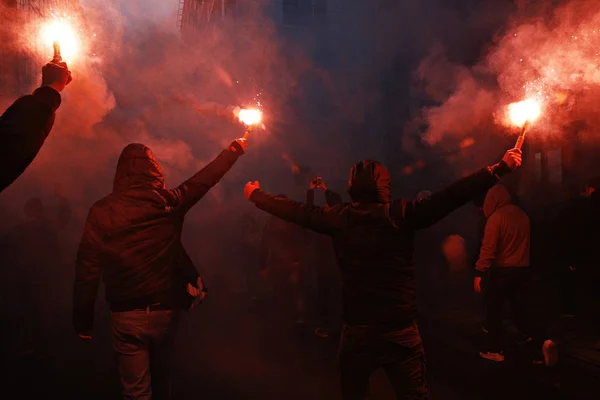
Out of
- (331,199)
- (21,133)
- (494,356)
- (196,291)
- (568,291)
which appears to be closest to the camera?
(21,133)

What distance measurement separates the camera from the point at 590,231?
6.45m

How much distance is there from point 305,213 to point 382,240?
0.55 meters

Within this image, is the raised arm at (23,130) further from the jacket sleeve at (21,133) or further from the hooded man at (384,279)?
the hooded man at (384,279)

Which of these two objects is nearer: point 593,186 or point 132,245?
point 132,245

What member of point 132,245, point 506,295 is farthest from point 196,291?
point 506,295

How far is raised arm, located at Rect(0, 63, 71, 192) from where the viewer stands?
201 centimetres

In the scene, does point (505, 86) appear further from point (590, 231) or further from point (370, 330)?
point (370, 330)

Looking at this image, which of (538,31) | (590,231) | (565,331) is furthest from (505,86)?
(565,331)

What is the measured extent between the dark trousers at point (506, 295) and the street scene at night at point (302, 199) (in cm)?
3

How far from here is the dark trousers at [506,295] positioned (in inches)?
209

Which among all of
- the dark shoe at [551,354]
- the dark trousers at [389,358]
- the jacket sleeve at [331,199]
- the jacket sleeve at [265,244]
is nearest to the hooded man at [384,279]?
the dark trousers at [389,358]

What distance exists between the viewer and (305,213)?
3035mm

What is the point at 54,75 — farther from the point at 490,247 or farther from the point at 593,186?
the point at 593,186

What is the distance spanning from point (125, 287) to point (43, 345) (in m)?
4.11
